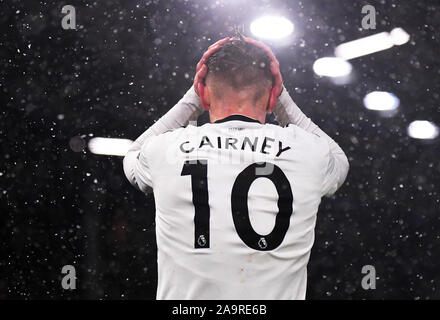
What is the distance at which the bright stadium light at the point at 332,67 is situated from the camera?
1230 mm

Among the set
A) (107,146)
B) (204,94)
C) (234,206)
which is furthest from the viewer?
(107,146)

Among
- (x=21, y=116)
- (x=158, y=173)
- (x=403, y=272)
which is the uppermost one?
(x=21, y=116)

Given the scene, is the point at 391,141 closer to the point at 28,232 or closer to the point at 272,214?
the point at 272,214

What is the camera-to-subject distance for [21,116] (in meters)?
1.20

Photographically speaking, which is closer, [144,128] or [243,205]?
[243,205]

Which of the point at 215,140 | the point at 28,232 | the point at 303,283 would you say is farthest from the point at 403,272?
the point at 28,232

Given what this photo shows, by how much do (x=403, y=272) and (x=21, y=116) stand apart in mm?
944

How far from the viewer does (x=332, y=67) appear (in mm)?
1238

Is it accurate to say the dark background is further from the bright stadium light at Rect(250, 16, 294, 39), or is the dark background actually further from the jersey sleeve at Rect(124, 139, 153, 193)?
the jersey sleeve at Rect(124, 139, 153, 193)

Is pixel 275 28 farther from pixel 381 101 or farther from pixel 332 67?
pixel 381 101

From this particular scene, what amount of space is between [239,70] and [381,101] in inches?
22.7

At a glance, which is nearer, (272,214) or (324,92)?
(272,214)

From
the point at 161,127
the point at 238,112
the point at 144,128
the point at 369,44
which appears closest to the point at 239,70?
the point at 238,112

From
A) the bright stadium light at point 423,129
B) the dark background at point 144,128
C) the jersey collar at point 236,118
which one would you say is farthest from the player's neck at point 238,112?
the bright stadium light at point 423,129
